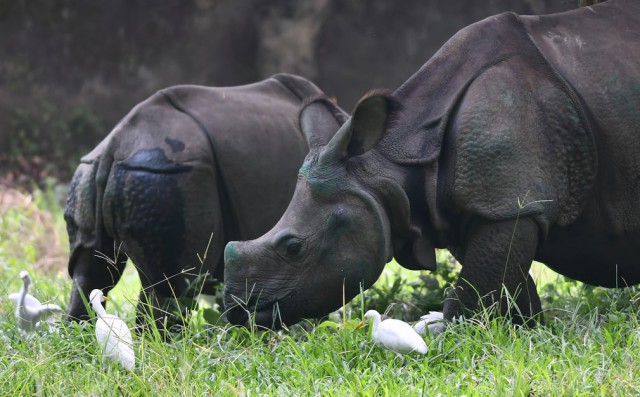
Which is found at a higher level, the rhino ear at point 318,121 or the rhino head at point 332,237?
the rhino ear at point 318,121

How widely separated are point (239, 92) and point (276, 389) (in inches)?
94.6

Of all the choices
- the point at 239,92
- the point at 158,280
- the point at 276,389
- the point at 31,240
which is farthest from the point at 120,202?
the point at 31,240

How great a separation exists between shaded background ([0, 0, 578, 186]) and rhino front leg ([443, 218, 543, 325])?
7052 millimetres

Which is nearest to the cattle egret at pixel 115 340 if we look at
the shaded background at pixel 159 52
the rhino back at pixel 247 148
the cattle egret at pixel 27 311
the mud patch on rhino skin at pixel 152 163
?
the cattle egret at pixel 27 311

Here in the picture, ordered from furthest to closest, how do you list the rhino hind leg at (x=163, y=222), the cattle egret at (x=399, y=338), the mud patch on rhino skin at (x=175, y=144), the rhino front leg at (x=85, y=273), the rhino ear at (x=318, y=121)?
the rhino front leg at (x=85, y=273) → the mud patch on rhino skin at (x=175, y=144) → the rhino hind leg at (x=163, y=222) → the rhino ear at (x=318, y=121) → the cattle egret at (x=399, y=338)

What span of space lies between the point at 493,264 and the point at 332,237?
649 millimetres

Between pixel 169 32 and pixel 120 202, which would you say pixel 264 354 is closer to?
pixel 120 202

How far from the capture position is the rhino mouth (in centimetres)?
→ 464

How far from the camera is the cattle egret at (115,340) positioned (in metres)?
4.20

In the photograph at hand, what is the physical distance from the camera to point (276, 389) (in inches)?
160

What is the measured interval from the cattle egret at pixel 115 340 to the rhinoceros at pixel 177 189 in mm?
751

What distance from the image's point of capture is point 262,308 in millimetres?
4660

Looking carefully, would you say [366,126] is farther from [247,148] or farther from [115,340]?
[115,340]

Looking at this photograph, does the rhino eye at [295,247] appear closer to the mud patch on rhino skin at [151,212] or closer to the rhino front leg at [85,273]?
the mud patch on rhino skin at [151,212]
